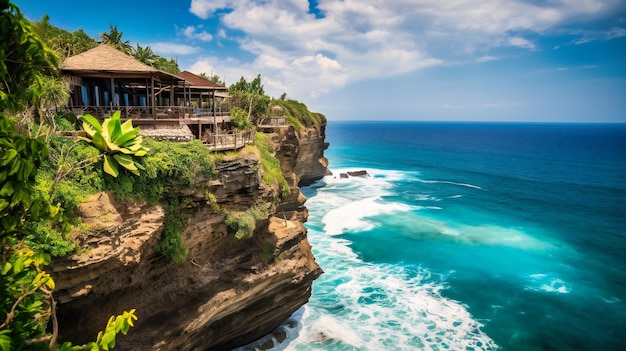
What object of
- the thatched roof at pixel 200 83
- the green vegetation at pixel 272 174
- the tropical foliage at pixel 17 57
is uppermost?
the thatched roof at pixel 200 83

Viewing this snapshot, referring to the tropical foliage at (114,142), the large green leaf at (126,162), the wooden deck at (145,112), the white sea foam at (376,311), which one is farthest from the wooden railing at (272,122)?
the large green leaf at (126,162)

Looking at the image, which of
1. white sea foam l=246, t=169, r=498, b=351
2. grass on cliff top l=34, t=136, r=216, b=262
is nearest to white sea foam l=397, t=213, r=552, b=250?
white sea foam l=246, t=169, r=498, b=351

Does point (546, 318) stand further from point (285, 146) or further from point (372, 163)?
point (372, 163)

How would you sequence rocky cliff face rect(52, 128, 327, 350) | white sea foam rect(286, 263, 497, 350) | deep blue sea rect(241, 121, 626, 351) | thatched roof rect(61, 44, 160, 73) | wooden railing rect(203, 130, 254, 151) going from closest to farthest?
1. rocky cliff face rect(52, 128, 327, 350)
2. wooden railing rect(203, 130, 254, 151)
3. thatched roof rect(61, 44, 160, 73)
4. white sea foam rect(286, 263, 497, 350)
5. deep blue sea rect(241, 121, 626, 351)

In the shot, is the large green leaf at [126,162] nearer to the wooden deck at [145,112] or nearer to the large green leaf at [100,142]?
the large green leaf at [100,142]

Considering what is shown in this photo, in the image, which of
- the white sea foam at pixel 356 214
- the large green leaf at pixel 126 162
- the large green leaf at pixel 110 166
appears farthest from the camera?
the white sea foam at pixel 356 214

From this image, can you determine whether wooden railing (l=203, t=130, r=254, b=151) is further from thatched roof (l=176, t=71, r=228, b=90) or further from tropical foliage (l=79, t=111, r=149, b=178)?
thatched roof (l=176, t=71, r=228, b=90)

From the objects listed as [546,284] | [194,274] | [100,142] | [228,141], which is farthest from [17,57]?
[546,284]

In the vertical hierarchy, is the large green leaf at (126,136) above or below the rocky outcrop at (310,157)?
above
